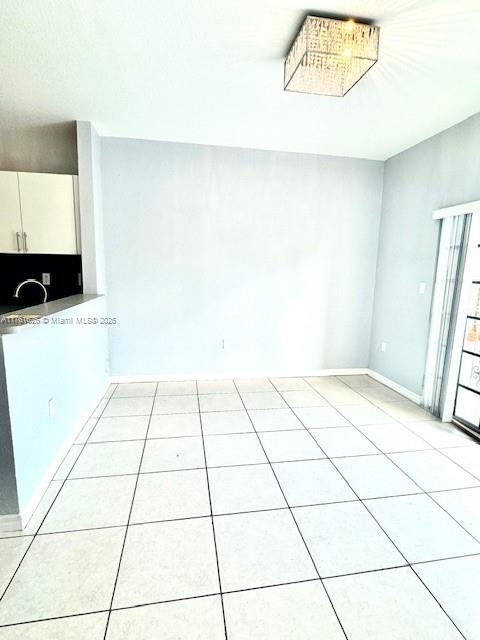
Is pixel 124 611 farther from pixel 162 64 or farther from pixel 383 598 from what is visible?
pixel 162 64

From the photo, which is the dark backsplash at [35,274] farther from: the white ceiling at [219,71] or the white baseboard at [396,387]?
the white baseboard at [396,387]

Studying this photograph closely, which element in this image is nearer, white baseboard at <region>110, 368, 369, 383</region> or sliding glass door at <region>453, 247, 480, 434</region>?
sliding glass door at <region>453, 247, 480, 434</region>

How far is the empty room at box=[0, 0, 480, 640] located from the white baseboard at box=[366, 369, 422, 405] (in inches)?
1.5

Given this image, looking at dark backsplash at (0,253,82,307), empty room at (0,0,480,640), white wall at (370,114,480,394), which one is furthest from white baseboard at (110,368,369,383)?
dark backsplash at (0,253,82,307)

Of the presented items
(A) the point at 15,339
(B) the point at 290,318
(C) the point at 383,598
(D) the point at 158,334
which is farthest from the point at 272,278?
(C) the point at 383,598

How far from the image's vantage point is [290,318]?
154 inches

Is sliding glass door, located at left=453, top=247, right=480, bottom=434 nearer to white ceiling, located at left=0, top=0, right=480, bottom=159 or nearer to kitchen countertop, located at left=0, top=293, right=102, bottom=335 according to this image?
white ceiling, located at left=0, top=0, right=480, bottom=159

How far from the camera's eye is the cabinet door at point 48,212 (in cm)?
293

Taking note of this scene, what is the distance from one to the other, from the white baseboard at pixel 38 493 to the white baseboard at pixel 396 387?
3.29 m

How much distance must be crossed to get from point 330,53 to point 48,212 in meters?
2.66

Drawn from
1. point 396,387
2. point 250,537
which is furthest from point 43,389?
point 396,387

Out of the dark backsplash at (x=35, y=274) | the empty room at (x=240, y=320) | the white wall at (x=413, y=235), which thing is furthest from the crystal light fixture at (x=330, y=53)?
the dark backsplash at (x=35, y=274)

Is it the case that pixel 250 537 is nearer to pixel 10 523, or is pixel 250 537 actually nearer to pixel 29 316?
pixel 10 523

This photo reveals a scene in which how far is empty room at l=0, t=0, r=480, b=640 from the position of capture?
1.42 m
